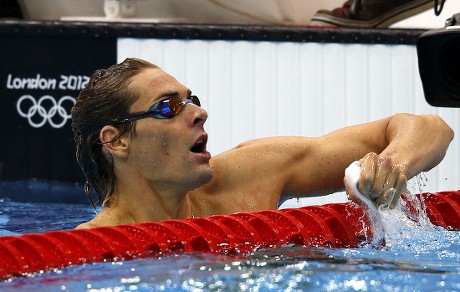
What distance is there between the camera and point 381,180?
1937mm

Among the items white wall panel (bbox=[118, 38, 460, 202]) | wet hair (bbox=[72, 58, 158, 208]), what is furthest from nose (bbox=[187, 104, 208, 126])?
white wall panel (bbox=[118, 38, 460, 202])

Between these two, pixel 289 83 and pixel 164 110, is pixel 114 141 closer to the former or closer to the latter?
pixel 164 110

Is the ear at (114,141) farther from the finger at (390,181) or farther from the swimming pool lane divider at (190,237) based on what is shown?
the finger at (390,181)

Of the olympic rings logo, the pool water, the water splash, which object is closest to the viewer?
the pool water

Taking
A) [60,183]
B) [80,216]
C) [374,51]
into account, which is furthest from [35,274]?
[374,51]

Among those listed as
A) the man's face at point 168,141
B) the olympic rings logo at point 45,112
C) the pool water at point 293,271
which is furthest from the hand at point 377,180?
the olympic rings logo at point 45,112

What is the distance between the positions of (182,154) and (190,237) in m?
0.22

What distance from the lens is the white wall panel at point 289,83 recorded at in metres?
4.20

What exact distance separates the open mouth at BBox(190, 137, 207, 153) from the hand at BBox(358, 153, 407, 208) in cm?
44

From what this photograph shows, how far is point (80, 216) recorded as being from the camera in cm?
369

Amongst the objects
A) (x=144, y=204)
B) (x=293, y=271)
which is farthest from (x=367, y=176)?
(x=144, y=204)

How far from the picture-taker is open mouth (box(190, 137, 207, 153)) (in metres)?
2.27

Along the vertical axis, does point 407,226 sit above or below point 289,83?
below

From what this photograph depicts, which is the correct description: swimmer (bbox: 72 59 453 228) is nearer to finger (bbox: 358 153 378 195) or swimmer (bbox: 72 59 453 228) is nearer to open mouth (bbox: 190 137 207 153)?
open mouth (bbox: 190 137 207 153)
